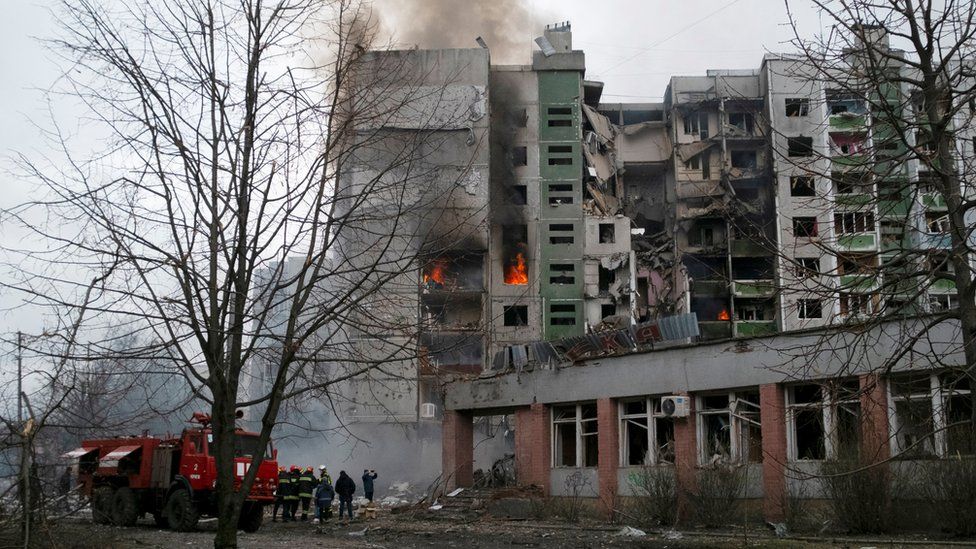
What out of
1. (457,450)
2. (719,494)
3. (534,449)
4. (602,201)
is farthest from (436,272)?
(602,201)

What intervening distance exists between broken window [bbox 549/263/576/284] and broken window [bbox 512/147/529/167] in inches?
312

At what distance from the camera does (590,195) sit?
6806 centimetres

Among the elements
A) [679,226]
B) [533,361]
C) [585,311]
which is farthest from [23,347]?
[679,226]

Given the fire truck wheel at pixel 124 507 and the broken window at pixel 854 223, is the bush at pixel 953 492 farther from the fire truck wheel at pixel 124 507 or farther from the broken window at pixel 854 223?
the fire truck wheel at pixel 124 507

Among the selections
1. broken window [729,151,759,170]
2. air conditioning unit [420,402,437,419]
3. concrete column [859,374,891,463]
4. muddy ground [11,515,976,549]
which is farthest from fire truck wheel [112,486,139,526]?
broken window [729,151,759,170]

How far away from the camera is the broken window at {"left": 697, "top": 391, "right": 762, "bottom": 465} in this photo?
2567 cm

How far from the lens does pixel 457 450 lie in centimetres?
3478

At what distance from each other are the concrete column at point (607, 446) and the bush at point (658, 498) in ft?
11.8

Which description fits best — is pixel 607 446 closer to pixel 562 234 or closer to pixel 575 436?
pixel 575 436

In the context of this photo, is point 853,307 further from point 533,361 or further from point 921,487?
point 533,361

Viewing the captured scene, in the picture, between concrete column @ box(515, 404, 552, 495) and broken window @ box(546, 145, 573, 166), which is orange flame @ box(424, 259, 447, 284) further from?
broken window @ box(546, 145, 573, 166)

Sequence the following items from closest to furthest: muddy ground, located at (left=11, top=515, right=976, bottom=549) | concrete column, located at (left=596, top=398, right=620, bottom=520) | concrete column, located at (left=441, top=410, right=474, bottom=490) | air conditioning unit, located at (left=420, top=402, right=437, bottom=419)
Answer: muddy ground, located at (left=11, top=515, right=976, bottom=549) < concrete column, located at (left=596, top=398, right=620, bottom=520) < concrete column, located at (left=441, top=410, right=474, bottom=490) < air conditioning unit, located at (left=420, top=402, right=437, bottom=419)

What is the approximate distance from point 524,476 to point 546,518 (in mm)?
3023

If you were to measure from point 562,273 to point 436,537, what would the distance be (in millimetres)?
42391
